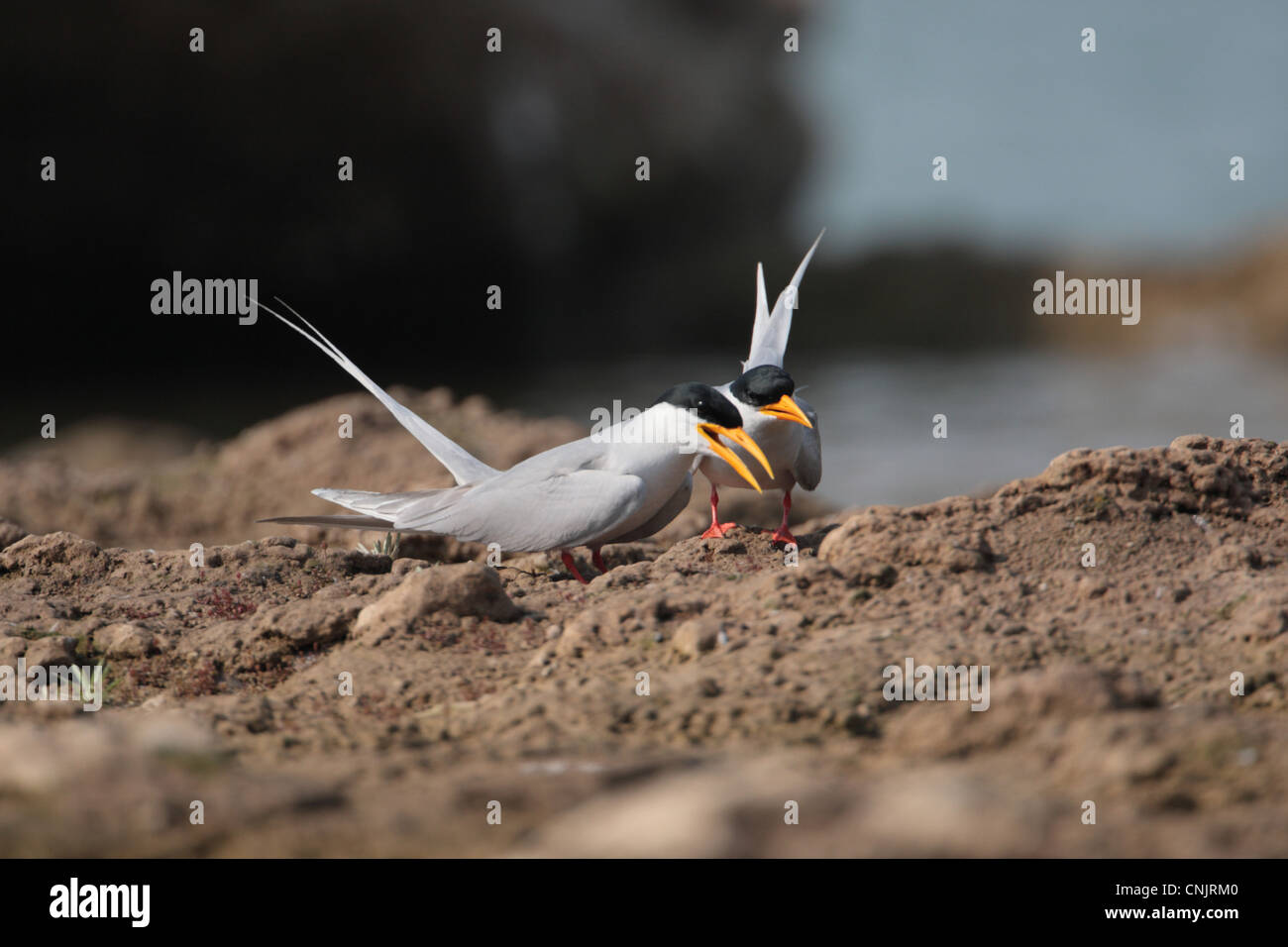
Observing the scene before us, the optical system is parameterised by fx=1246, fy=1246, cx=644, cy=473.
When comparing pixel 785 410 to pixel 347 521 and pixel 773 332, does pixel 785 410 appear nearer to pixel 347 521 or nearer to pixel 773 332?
pixel 773 332

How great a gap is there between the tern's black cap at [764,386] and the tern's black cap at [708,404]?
21 centimetres

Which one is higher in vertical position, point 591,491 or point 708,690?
point 591,491

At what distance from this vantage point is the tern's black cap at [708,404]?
17.2 feet

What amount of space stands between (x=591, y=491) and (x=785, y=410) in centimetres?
107

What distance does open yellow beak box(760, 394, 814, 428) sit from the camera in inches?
216

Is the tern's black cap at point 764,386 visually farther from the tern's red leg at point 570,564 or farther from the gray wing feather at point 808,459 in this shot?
the tern's red leg at point 570,564

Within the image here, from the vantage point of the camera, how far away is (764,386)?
5.50 m

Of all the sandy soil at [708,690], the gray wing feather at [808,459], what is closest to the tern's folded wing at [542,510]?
the sandy soil at [708,690]

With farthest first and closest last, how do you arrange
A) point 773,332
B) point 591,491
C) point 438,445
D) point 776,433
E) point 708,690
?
point 773,332 < point 438,445 < point 776,433 < point 591,491 < point 708,690

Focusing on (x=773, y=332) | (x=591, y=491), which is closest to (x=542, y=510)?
(x=591, y=491)

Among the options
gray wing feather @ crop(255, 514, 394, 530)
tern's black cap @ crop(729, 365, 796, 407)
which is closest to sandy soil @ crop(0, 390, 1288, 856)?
gray wing feather @ crop(255, 514, 394, 530)

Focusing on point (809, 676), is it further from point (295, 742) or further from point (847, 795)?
point (295, 742)

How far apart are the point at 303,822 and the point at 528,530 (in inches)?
101

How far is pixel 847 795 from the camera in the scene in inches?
93.6
